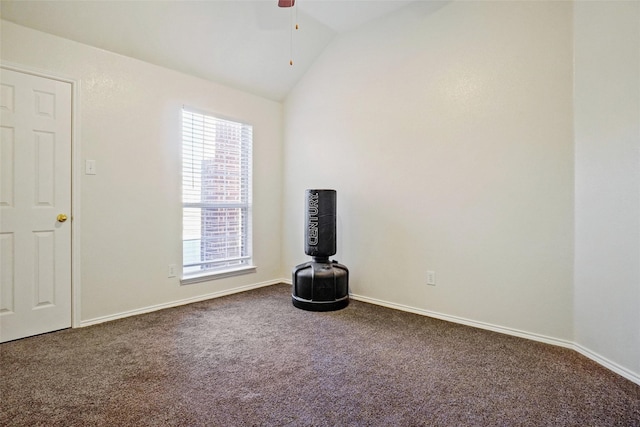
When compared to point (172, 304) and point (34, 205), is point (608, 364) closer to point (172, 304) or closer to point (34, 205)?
point (172, 304)

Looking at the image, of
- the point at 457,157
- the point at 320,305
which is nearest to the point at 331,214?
the point at 320,305

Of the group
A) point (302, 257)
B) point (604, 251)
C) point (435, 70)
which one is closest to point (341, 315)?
point (302, 257)

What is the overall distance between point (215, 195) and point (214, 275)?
88cm

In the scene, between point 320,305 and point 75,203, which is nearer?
point 75,203

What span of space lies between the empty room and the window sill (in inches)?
1.8

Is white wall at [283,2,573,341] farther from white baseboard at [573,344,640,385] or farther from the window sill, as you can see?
the window sill

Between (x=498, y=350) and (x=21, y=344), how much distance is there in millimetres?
3330

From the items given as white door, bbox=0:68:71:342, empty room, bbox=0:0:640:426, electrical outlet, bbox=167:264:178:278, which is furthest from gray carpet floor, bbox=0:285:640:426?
electrical outlet, bbox=167:264:178:278

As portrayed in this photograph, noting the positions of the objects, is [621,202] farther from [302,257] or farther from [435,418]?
[302,257]

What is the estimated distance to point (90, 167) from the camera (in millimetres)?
2701

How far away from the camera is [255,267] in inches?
157

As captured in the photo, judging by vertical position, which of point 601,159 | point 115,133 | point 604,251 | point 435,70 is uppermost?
point 435,70

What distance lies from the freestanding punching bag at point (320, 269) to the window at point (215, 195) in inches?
38.6

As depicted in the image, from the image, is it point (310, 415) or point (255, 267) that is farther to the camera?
point (255, 267)
